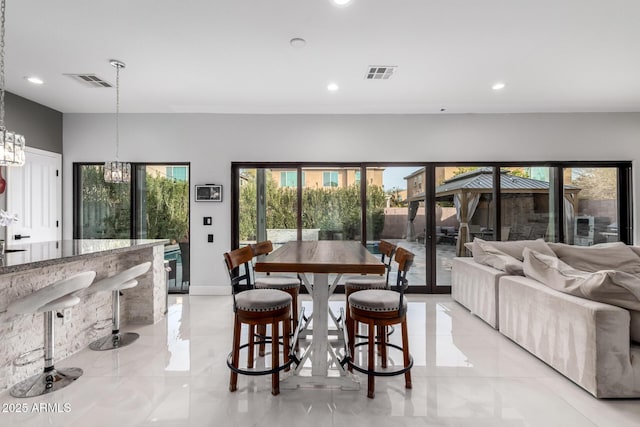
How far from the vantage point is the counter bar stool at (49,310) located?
2076 millimetres

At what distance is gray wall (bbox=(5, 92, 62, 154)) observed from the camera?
424cm

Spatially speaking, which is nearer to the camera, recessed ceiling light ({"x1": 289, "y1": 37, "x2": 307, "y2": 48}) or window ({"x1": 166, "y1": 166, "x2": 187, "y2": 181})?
recessed ceiling light ({"x1": 289, "y1": 37, "x2": 307, "y2": 48})

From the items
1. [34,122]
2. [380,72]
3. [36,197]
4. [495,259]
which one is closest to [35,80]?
[34,122]

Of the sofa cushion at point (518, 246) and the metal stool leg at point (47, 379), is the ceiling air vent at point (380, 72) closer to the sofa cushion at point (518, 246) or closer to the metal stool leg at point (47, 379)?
the sofa cushion at point (518, 246)

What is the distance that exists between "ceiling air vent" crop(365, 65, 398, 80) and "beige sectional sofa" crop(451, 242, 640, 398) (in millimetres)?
2558

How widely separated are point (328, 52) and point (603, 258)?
3.57 m

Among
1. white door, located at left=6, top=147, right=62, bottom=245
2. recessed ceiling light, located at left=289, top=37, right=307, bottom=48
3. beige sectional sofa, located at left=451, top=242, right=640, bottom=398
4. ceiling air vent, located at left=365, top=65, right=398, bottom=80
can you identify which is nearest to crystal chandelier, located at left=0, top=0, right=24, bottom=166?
recessed ceiling light, located at left=289, top=37, right=307, bottom=48

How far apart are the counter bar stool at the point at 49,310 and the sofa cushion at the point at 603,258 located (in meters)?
4.51

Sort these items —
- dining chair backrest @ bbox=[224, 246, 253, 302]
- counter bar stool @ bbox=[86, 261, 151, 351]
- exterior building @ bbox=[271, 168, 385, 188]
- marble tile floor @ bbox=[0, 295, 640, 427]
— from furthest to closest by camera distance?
exterior building @ bbox=[271, 168, 385, 188]
counter bar stool @ bbox=[86, 261, 151, 351]
dining chair backrest @ bbox=[224, 246, 253, 302]
marble tile floor @ bbox=[0, 295, 640, 427]

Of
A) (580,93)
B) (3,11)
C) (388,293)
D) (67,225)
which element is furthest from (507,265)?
(67,225)

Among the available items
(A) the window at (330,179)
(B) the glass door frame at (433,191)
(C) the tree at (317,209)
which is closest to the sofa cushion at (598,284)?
(B) the glass door frame at (433,191)

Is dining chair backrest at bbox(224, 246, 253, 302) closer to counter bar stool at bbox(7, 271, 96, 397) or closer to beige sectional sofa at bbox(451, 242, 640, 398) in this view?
counter bar stool at bbox(7, 271, 96, 397)

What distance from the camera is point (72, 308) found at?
9.46 feet

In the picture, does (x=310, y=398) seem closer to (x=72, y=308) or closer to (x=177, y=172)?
(x=72, y=308)
